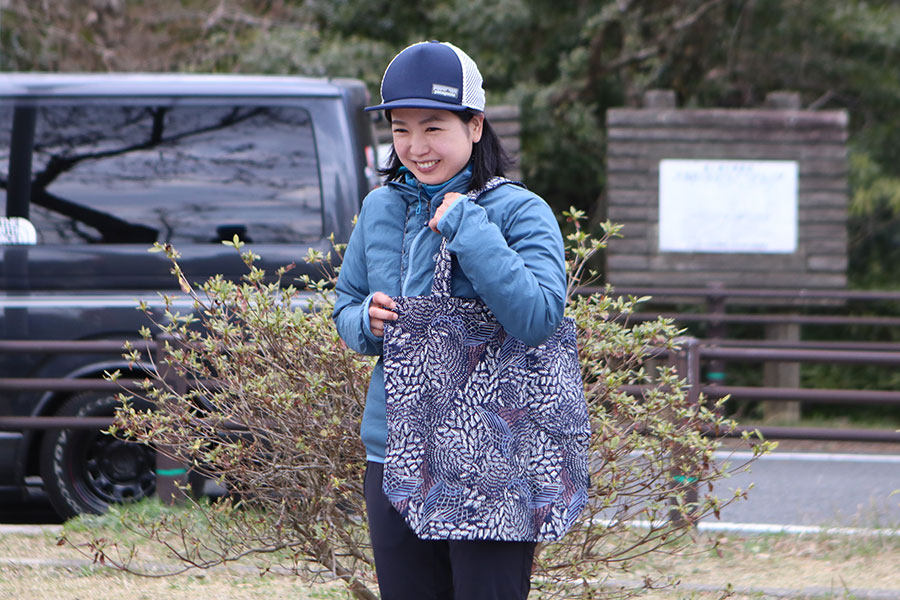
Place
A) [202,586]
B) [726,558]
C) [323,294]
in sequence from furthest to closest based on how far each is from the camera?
[726,558], [202,586], [323,294]

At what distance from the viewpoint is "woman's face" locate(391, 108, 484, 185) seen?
7.92 ft

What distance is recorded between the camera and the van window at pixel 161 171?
5727mm

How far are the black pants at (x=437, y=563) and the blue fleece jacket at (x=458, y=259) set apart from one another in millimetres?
140

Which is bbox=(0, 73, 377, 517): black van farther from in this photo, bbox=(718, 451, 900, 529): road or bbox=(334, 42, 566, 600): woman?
bbox=(334, 42, 566, 600): woman

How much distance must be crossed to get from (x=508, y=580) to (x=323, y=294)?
68.6 inches

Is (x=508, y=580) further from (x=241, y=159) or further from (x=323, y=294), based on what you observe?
(x=241, y=159)

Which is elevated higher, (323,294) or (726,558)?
(323,294)

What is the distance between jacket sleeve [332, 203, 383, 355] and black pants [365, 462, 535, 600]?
0.28 metres

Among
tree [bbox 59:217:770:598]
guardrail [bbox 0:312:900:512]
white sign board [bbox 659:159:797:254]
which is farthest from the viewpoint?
white sign board [bbox 659:159:797:254]

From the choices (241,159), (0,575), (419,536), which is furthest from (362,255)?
(241,159)


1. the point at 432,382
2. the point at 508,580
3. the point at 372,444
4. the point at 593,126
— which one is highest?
the point at 593,126

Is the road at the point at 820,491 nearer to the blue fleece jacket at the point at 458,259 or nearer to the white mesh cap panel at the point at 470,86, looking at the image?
the blue fleece jacket at the point at 458,259

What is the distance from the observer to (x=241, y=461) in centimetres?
353

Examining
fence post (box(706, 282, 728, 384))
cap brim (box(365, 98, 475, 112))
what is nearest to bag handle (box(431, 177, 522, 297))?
cap brim (box(365, 98, 475, 112))
